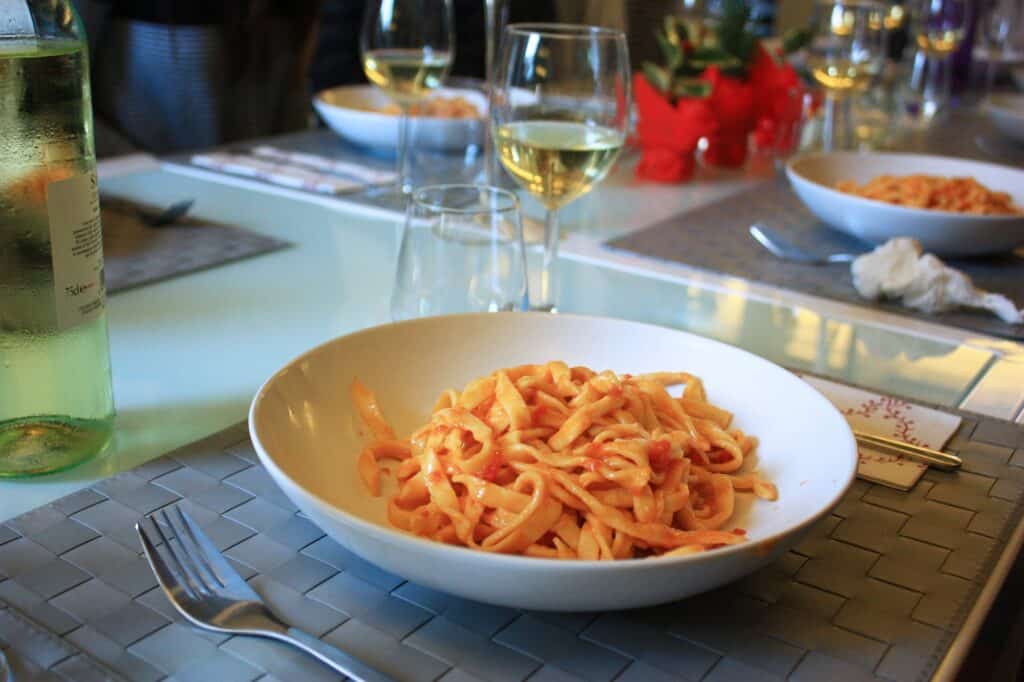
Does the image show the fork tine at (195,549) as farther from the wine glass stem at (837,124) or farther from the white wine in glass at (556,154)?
the wine glass stem at (837,124)

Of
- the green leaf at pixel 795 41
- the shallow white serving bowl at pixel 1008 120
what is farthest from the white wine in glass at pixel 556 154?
the shallow white serving bowl at pixel 1008 120

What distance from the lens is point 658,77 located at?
67.2 inches

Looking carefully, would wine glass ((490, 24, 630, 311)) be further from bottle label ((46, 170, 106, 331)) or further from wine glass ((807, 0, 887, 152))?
wine glass ((807, 0, 887, 152))

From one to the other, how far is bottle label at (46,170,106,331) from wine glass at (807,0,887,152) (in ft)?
5.01

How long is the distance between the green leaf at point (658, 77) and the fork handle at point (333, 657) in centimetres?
135

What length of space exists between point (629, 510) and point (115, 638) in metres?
0.29

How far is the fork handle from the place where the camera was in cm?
52

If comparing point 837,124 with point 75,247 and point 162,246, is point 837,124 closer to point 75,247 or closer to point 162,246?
point 162,246

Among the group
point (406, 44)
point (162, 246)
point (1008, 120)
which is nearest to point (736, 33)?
point (406, 44)

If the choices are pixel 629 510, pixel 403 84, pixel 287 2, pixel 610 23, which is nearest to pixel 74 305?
pixel 629 510

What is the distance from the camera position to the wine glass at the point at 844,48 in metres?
1.89

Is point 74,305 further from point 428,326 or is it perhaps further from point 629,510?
point 629,510

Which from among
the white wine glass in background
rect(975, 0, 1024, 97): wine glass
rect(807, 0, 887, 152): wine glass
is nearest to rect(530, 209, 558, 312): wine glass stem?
rect(807, 0, 887, 152): wine glass

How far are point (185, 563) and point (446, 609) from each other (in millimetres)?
154
